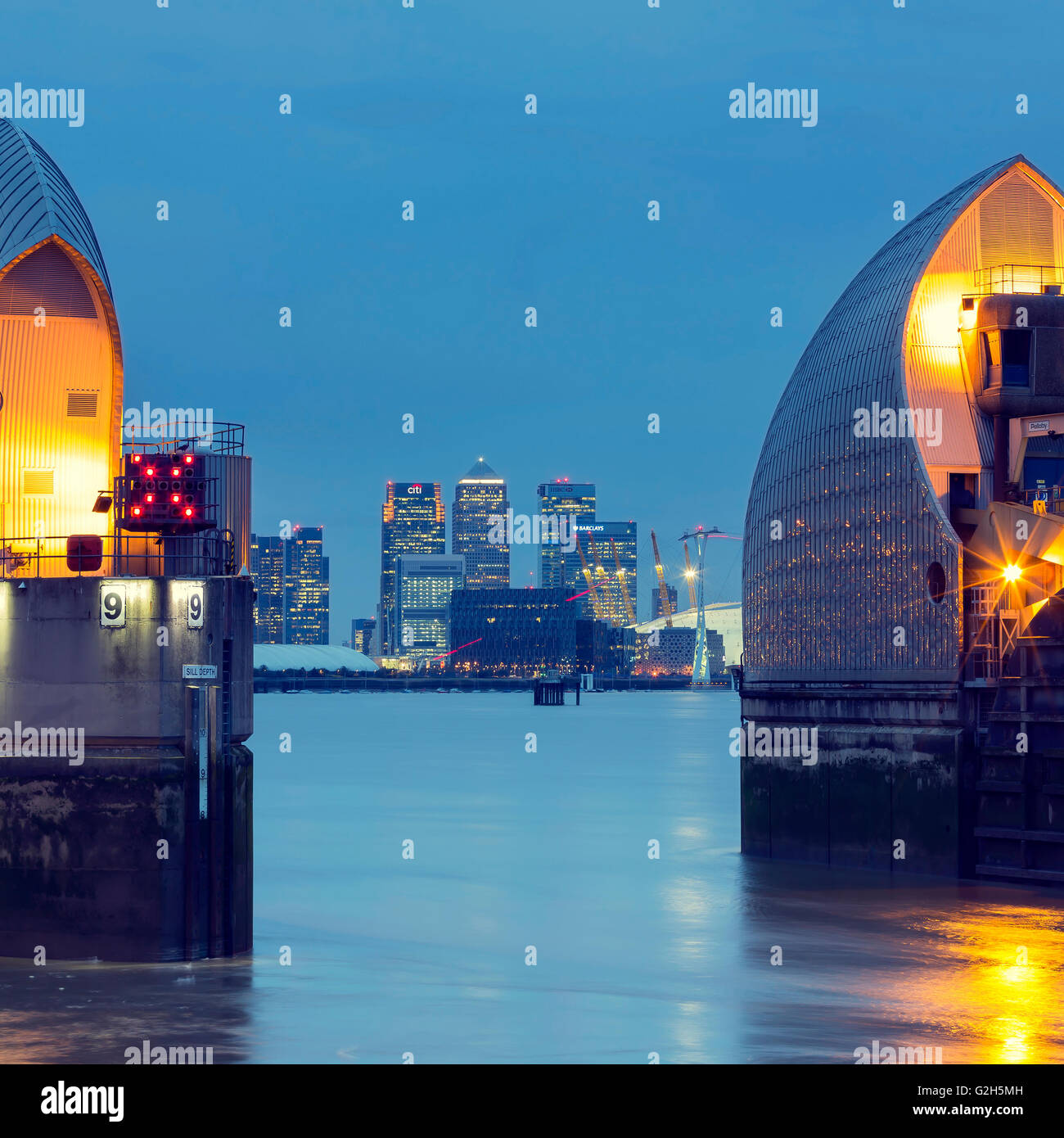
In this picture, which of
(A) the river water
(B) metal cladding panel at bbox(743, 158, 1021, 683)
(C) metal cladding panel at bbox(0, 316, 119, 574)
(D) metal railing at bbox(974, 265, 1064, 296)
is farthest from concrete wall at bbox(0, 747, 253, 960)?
(D) metal railing at bbox(974, 265, 1064, 296)

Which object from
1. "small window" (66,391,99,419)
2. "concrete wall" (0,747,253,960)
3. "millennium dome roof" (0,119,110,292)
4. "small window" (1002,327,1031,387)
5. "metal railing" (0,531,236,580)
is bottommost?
"concrete wall" (0,747,253,960)

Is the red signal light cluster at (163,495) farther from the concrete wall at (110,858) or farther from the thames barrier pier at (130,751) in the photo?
the concrete wall at (110,858)

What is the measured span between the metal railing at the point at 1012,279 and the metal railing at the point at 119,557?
66.5ft

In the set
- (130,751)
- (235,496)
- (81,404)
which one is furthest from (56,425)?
(130,751)

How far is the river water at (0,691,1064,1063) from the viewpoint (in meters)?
25.2

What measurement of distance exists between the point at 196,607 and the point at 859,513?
19.8 metres

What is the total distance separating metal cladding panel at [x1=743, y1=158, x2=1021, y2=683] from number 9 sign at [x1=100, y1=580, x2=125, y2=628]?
19472 mm

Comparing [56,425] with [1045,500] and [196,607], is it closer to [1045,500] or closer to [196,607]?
[196,607]

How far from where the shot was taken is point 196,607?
2983 cm

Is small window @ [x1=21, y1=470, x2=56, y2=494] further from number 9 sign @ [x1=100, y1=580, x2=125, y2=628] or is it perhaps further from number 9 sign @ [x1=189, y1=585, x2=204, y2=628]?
number 9 sign @ [x1=189, y1=585, x2=204, y2=628]

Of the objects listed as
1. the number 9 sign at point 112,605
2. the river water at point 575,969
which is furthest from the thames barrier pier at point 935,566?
the number 9 sign at point 112,605

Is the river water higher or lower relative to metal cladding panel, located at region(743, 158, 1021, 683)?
lower

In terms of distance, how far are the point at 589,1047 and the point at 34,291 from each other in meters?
18.3
